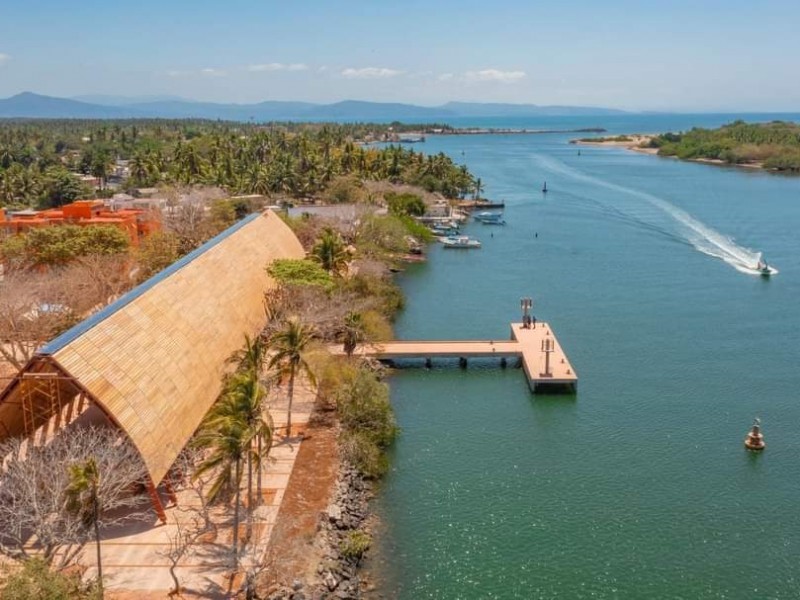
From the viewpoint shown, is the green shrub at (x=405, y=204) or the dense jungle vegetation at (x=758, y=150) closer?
the green shrub at (x=405, y=204)

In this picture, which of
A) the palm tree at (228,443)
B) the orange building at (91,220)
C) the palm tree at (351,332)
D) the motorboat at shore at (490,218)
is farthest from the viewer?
the motorboat at shore at (490,218)

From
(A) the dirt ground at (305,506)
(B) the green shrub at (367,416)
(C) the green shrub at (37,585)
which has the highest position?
(C) the green shrub at (37,585)

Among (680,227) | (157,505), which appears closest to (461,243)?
(680,227)

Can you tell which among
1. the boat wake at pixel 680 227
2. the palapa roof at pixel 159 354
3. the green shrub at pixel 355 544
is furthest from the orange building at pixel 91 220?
the boat wake at pixel 680 227

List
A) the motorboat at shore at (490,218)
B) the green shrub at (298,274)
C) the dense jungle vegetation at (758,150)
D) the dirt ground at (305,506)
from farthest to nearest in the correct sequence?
the dense jungle vegetation at (758,150)
the motorboat at shore at (490,218)
the green shrub at (298,274)
the dirt ground at (305,506)

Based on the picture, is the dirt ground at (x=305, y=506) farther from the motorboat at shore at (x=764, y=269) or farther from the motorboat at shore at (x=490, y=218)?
the motorboat at shore at (x=490, y=218)

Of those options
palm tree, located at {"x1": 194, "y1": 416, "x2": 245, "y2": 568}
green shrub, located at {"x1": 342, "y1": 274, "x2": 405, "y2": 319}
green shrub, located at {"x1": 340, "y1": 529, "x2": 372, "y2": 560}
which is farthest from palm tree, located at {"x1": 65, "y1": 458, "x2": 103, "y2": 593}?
green shrub, located at {"x1": 342, "y1": 274, "x2": 405, "y2": 319}

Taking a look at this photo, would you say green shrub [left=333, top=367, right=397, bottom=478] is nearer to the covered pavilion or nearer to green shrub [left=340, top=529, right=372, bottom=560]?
green shrub [left=340, top=529, right=372, bottom=560]

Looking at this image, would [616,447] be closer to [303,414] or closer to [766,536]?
[766,536]
